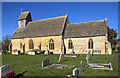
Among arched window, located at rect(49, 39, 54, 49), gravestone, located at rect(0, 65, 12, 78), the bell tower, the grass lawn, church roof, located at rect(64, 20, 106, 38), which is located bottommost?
the grass lawn

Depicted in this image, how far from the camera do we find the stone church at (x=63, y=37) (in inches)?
872

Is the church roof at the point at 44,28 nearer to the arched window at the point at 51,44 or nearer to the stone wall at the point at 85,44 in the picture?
A: the arched window at the point at 51,44

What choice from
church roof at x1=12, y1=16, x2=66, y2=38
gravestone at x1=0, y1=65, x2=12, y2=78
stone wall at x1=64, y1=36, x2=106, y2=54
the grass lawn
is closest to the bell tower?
church roof at x1=12, y1=16, x2=66, y2=38

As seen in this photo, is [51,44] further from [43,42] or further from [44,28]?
[44,28]

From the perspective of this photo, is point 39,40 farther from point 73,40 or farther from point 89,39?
point 89,39

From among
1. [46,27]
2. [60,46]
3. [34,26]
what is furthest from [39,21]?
[60,46]

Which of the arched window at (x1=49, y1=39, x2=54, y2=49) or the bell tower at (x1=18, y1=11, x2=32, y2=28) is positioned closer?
the arched window at (x1=49, y1=39, x2=54, y2=49)

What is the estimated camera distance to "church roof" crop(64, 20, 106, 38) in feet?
74.2

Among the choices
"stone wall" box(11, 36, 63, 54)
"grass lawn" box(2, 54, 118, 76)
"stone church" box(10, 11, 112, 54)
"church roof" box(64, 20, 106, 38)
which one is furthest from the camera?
"stone wall" box(11, 36, 63, 54)

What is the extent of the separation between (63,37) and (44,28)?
660 cm

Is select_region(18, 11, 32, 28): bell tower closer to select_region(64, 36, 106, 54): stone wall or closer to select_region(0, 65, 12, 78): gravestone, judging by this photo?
select_region(64, 36, 106, 54): stone wall

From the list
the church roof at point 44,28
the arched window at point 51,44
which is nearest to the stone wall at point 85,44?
the arched window at point 51,44

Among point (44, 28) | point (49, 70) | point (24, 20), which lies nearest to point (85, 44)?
point (44, 28)

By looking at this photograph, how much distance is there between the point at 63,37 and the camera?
25.0m
